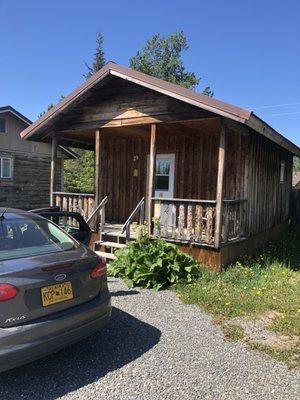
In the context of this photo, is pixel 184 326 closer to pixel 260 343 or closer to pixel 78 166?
pixel 260 343

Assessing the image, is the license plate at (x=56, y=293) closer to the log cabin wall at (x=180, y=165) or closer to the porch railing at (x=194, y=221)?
the porch railing at (x=194, y=221)

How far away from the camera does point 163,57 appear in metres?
43.3

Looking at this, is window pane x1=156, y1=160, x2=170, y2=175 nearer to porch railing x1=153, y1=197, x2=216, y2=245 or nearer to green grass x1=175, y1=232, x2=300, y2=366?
porch railing x1=153, y1=197, x2=216, y2=245

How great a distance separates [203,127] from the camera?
369 inches

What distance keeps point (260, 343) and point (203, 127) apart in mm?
5922

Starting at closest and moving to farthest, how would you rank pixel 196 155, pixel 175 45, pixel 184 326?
pixel 184 326 → pixel 196 155 → pixel 175 45

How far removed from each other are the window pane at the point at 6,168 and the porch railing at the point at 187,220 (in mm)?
13185

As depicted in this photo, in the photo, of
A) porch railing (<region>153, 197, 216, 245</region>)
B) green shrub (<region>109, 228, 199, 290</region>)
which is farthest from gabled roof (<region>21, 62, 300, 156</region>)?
green shrub (<region>109, 228, 199, 290</region>)

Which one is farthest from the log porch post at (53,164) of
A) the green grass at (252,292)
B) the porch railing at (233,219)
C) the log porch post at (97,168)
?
the green grass at (252,292)

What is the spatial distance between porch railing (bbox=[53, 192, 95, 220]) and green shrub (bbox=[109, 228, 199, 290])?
2.60 m

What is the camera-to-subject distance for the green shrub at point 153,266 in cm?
694

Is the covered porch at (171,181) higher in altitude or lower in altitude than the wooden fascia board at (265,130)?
lower

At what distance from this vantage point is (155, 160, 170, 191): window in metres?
11.2

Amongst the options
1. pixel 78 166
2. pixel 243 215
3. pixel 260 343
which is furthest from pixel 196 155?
pixel 78 166
